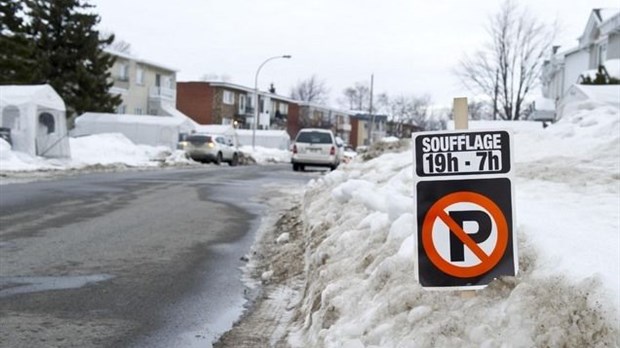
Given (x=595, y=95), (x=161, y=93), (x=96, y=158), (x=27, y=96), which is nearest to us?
(x=595, y=95)

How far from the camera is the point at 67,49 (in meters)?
46.2

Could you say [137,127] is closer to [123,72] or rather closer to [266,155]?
[266,155]

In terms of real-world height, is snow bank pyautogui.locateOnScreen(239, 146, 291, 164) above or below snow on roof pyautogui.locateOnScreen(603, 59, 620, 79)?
below

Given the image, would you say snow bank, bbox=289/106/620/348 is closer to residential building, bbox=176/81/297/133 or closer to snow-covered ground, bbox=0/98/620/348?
Result: snow-covered ground, bbox=0/98/620/348

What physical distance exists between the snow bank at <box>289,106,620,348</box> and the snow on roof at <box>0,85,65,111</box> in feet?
71.1

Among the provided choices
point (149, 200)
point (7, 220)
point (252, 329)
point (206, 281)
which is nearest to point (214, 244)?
point (206, 281)

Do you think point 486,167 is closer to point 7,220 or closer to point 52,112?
point 7,220

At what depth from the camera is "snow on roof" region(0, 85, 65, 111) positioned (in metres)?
27.3

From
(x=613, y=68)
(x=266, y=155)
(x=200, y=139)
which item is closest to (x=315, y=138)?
(x=200, y=139)

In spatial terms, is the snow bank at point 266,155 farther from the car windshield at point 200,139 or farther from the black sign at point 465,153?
the black sign at point 465,153

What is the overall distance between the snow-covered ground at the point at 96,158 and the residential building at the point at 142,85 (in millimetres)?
19639

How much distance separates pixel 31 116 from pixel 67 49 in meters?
19.9

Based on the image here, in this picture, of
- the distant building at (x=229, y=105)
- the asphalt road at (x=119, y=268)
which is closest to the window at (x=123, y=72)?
the distant building at (x=229, y=105)

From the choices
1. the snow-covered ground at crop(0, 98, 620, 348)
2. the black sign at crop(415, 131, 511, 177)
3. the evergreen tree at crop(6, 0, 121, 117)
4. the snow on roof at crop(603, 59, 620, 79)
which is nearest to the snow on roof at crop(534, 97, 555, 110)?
the snow on roof at crop(603, 59, 620, 79)
